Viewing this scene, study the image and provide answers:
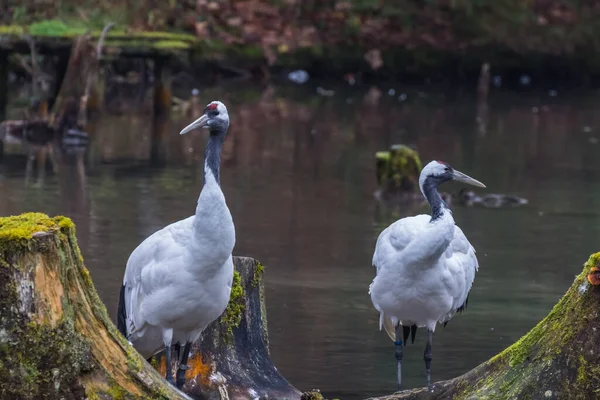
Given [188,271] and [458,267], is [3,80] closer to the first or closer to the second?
[458,267]

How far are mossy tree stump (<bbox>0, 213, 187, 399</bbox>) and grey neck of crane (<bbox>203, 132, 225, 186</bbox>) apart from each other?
1762mm

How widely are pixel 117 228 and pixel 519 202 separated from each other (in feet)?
19.3

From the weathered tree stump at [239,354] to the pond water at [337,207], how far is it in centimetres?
71

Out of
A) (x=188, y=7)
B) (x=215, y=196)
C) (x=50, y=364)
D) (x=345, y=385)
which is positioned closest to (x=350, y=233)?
(x=345, y=385)

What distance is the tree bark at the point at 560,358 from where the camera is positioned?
645 cm

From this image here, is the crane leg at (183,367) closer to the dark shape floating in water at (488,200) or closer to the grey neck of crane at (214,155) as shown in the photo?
the grey neck of crane at (214,155)

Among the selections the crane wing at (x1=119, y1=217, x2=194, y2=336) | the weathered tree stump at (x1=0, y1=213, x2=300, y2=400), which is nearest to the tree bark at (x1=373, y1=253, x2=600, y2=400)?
the weathered tree stump at (x1=0, y1=213, x2=300, y2=400)

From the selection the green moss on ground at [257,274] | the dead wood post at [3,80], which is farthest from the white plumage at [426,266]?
the dead wood post at [3,80]

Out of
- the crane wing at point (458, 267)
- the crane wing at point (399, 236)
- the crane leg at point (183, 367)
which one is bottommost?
the crane leg at point (183, 367)

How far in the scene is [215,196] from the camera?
25.3 feet

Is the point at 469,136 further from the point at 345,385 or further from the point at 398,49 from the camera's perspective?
the point at 345,385

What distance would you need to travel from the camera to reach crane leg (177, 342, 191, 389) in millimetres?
8219

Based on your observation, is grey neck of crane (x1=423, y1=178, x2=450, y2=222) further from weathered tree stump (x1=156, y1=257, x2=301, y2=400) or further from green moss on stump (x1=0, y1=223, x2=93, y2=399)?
green moss on stump (x1=0, y1=223, x2=93, y2=399)

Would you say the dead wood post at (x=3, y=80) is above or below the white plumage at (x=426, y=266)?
below
